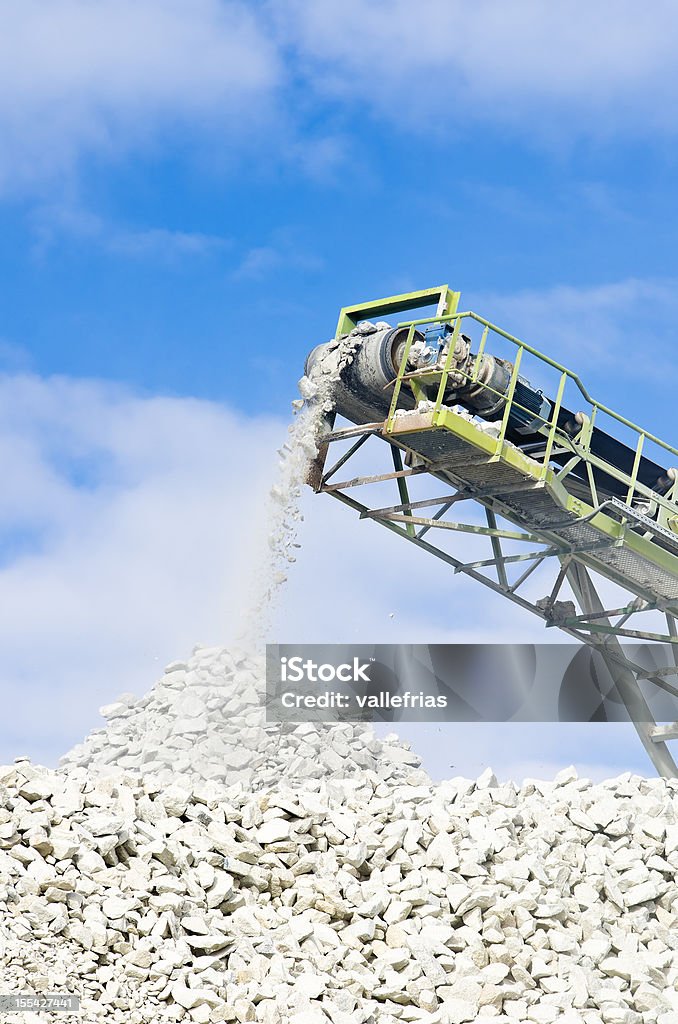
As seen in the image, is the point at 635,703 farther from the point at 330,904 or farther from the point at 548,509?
the point at 330,904

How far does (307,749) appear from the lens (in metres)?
12.4

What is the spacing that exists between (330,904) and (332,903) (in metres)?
0.02

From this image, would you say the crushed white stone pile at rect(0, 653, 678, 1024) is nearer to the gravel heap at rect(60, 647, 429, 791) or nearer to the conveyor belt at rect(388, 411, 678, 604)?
the gravel heap at rect(60, 647, 429, 791)

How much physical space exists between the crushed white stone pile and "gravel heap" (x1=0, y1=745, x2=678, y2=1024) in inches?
0.6

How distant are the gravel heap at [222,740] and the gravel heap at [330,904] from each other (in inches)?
40.2

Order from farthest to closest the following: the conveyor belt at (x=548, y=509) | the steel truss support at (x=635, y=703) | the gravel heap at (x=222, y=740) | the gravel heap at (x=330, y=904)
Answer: the steel truss support at (x=635, y=703) → the gravel heap at (x=222, y=740) → the conveyor belt at (x=548, y=509) → the gravel heap at (x=330, y=904)

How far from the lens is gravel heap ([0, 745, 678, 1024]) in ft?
28.3

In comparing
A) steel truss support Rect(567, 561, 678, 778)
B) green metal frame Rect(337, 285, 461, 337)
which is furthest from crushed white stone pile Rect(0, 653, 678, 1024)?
green metal frame Rect(337, 285, 461, 337)

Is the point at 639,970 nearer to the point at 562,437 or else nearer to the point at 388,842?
the point at 388,842

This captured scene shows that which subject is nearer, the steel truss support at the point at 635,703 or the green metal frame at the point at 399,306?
the green metal frame at the point at 399,306

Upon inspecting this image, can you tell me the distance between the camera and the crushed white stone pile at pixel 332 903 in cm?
862

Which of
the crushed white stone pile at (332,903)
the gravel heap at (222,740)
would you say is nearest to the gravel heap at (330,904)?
the crushed white stone pile at (332,903)

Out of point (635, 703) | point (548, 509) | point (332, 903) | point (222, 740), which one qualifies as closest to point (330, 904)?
point (332, 903)

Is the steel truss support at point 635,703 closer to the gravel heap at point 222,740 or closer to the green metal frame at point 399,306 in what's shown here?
the gravel heap at point 222,740
